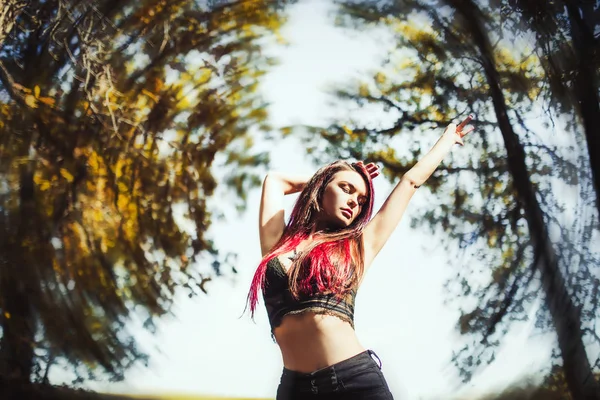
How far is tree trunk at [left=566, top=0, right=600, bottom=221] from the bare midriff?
54.7 inches

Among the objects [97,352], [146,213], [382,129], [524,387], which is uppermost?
[382,129]

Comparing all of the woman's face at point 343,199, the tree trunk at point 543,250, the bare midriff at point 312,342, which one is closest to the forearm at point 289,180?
the woman's face at point 343,199

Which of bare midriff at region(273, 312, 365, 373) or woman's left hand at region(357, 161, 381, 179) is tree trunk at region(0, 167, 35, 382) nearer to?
bare midriff at region(273, 312, 365, 373)

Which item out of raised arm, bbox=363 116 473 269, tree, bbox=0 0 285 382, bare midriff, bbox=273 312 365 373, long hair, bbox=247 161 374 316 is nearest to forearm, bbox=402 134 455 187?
raised arm, bbox=363 116 473 269

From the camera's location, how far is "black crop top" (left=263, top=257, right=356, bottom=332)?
179cm

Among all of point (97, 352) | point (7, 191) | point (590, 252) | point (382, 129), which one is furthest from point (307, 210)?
point (7, 191)

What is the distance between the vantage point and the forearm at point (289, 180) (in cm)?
213

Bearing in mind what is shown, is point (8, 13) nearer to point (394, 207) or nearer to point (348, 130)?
point (348, 130)

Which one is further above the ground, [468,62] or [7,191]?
[468,62]

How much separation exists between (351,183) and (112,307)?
1.50 metres

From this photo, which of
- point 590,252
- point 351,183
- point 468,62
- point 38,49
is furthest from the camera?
point 38,49

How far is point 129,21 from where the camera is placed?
290 cm

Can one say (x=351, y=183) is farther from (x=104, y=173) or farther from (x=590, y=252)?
(x=104, y=173)

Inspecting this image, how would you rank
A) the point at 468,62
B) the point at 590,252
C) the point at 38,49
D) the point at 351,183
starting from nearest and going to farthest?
the point at 351,183 → the point at 590,252 → the point at 468,62 → the point at 38,49
